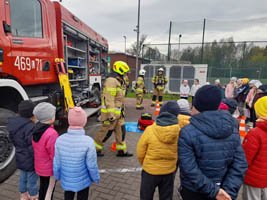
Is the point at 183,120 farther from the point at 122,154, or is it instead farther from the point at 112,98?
the point at 122,154

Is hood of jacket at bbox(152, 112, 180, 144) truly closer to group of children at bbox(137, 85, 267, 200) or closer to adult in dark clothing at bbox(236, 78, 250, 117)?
group of children at bbox(137, 85, 267, 200)

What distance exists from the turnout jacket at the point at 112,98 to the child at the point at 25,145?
4.79 feet

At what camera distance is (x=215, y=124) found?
1.34 metres

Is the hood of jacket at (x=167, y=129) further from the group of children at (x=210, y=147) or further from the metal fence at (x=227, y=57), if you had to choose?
the metal fence at (x=227, y=57)

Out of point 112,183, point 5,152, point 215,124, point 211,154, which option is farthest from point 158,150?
point 5,152

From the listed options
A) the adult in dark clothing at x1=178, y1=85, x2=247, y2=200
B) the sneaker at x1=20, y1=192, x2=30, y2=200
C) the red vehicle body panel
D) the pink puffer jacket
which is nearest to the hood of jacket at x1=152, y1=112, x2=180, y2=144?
the adult in dark clothing at x1=178, y1=85, x2=247, y2=200

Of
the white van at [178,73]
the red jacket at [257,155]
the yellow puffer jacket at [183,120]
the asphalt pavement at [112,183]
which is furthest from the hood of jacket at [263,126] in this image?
the white van at [178,73]

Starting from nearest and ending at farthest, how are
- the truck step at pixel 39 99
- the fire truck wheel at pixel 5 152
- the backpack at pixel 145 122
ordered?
the fire truck wheel at pixel 5 152 → the truck step at pixel 39 99 → the backpack at pixel 145 122

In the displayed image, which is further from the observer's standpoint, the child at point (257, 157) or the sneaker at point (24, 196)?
the sneaker at point (24, 196)

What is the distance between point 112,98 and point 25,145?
5.58ft

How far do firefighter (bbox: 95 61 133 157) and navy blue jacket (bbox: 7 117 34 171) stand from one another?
5.04ft

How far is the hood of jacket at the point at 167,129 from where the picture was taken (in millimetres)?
1706

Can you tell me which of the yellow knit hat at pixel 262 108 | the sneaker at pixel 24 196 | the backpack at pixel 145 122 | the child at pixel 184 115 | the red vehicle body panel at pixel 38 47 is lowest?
the sneaker at pixel 24 196

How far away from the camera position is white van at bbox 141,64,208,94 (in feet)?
43.2
